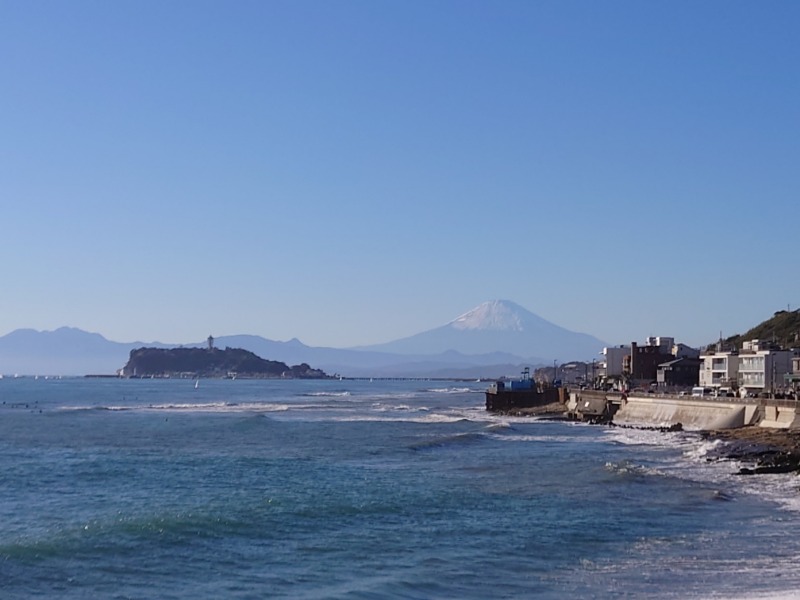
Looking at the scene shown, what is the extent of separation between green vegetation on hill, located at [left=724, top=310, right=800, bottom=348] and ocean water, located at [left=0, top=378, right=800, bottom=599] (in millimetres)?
67241

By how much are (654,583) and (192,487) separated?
54.9 ft

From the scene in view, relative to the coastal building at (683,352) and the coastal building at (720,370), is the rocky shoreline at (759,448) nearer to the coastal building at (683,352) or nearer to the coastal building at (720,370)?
the coastal building at (720,370)

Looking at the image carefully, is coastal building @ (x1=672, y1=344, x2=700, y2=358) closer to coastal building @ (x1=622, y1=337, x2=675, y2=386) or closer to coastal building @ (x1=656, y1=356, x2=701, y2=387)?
coastal building @ (x1=622, y1=337, x2=675, y2=386)

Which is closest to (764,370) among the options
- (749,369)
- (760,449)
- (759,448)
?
(749,369)

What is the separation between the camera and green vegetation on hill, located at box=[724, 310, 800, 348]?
344 ft

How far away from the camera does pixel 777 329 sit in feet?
362

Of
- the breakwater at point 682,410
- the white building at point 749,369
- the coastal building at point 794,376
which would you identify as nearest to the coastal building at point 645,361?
the white building at point 749,369

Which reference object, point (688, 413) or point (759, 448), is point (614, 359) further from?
point (759, 448)

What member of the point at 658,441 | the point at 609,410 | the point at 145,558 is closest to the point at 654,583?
the point at 145,558

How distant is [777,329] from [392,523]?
97.7 m

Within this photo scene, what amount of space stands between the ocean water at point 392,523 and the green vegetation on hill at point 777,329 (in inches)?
2647

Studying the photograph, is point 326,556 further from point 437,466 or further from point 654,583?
point 437,466

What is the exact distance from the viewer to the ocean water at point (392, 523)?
1680 centimetres

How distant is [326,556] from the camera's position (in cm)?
1920
